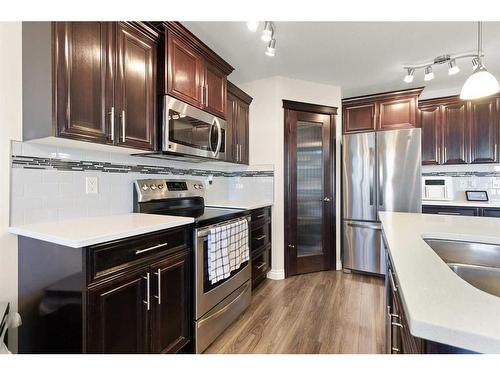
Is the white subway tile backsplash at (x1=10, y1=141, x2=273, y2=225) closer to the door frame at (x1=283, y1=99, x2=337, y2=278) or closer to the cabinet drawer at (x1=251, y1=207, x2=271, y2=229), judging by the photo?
the cabinet drawer at (x1=251, y1=207, x2=271, y2=229)

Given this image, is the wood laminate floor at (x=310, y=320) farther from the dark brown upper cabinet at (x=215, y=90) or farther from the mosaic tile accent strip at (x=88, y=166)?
the dark brown upper cabinet at (x=215, y=90)

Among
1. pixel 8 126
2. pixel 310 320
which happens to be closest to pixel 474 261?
pixel 310 320

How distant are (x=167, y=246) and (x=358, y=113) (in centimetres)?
297

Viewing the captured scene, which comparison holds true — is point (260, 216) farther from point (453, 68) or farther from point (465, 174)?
point (465, 174)

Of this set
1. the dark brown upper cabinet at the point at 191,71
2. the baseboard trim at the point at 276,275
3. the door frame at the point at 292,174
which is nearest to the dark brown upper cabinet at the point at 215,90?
the dark brown upper cabinet at the point at 191,71

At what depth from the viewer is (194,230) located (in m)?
1.61

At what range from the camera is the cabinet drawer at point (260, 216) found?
101 inches

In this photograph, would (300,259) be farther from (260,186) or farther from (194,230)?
(194,230)

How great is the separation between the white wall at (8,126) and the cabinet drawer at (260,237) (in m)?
1.78

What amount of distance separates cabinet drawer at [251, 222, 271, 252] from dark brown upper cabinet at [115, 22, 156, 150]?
54.5 inches

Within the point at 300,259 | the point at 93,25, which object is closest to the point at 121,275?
the point at 93,25

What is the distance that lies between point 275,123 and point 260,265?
169cm

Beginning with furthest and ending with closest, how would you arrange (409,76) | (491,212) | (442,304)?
1. (491,212)
2. (409,76)
3. (442,304)

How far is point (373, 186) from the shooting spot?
9.82 feet
